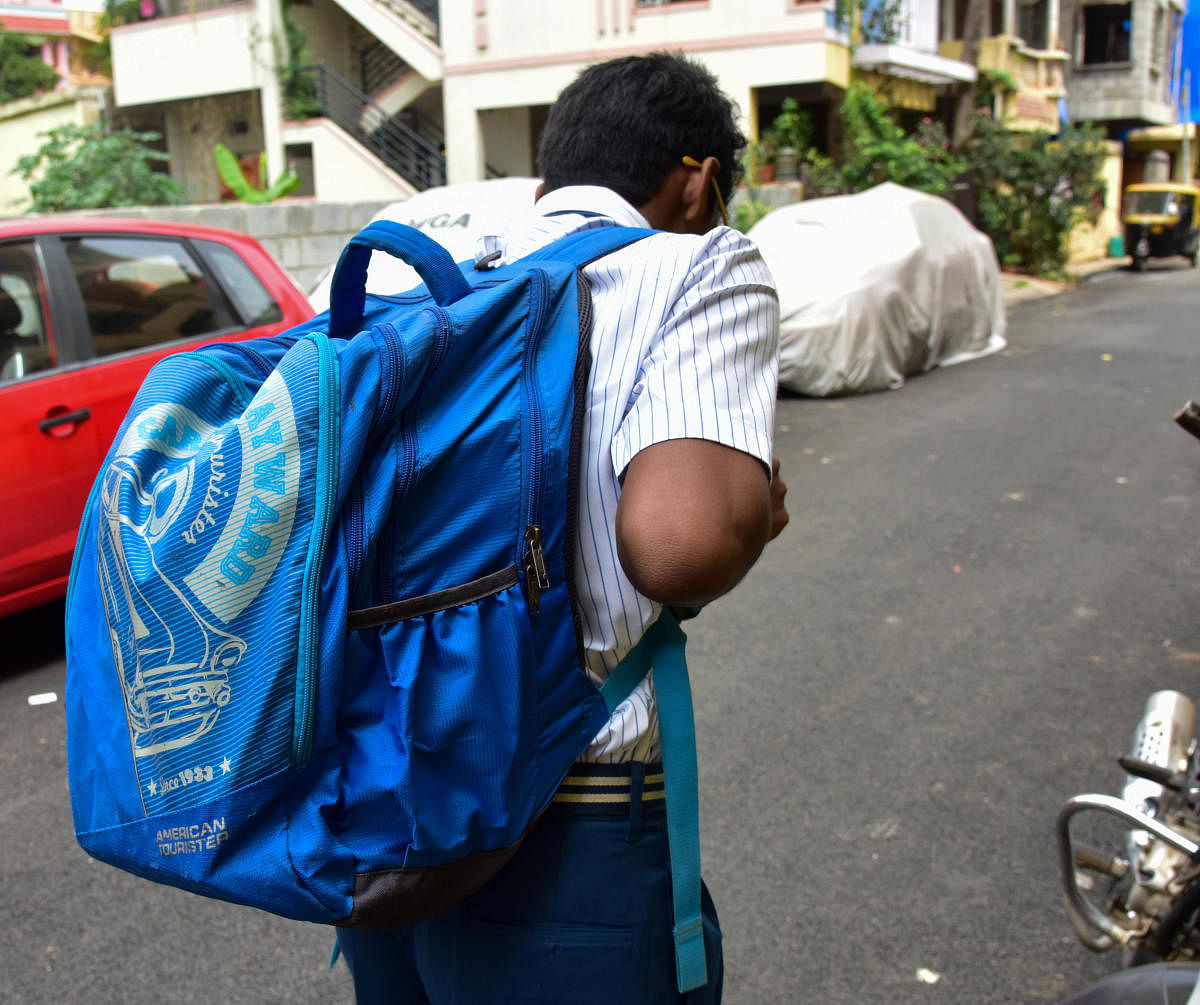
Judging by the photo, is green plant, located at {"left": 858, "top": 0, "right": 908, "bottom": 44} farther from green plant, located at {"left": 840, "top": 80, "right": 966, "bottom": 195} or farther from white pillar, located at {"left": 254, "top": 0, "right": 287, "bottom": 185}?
white pillar, located at {"left": 254, "top": 0, "right": 287, "bottom": 185}

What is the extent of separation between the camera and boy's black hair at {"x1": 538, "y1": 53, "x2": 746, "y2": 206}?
1.49 meters

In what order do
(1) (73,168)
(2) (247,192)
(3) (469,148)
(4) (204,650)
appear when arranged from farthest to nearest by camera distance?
(3) (469,148), (2) (247,192), (1) (73,168), (4) (204,650)

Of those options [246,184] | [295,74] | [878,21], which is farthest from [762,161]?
[295,74]

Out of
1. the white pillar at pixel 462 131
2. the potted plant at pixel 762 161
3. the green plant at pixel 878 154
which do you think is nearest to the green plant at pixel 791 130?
the potted plant at pixel 762 161

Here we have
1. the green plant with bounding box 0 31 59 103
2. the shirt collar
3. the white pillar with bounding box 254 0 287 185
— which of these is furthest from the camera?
the green plant with bounding box 0 31 59 103

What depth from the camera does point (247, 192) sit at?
48.3ft

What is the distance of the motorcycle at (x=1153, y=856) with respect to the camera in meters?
2.30

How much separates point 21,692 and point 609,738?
379 cm

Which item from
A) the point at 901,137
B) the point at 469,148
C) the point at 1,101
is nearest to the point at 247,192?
the point at 469,148

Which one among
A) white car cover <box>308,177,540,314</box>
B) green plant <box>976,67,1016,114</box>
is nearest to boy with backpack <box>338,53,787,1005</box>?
white car cover <box>308,177,540,314</box>

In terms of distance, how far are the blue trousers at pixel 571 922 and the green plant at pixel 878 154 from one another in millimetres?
A: 16759

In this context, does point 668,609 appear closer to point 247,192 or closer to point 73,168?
point 73,168

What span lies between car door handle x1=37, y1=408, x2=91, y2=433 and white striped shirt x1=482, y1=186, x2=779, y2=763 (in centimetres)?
382

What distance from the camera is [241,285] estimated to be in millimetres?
5578
